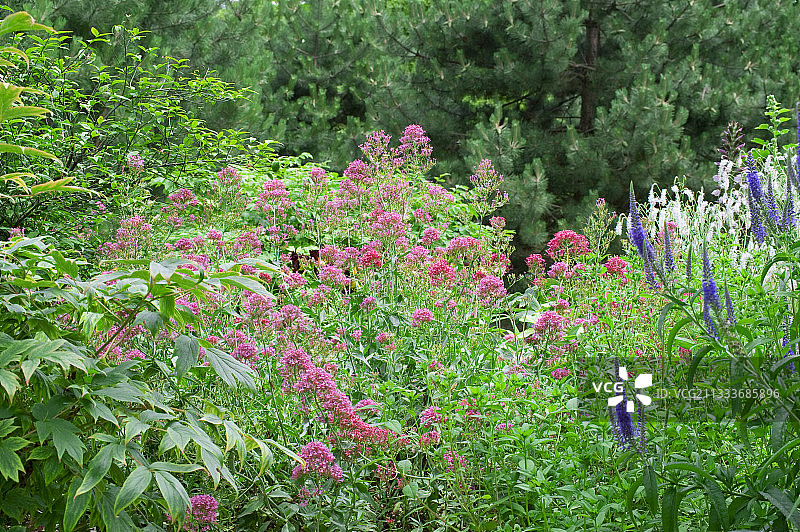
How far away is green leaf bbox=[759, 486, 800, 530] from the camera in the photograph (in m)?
1.52

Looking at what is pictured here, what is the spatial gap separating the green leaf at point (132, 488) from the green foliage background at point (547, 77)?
7687mm

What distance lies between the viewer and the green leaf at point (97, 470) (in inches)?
58.4

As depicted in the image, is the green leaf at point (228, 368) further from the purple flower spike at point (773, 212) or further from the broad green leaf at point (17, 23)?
the purple flower spike at point (773, 212)

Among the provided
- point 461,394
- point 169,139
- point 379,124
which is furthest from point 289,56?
point 461,394

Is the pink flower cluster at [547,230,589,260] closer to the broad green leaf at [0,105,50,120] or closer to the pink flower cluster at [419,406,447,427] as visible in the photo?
the pink flower cluster at [419,406,447,427]

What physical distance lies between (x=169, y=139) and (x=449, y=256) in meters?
3.12

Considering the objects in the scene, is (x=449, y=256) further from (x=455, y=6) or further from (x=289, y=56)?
(x=289, y=56)

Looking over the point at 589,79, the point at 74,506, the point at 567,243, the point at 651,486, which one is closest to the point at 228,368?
the point at 74,506

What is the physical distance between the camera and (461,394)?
2.75m

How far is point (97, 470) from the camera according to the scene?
153 cm

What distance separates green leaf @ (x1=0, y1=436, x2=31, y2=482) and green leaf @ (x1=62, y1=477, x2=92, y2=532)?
12 cm

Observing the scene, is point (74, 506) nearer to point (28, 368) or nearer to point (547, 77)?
point (28, 368)

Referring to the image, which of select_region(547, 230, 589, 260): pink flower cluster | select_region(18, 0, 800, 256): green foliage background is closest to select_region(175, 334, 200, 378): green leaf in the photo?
select_region(547, 230, 589, 260): pink flower cluster

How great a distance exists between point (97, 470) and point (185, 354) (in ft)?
1.09
